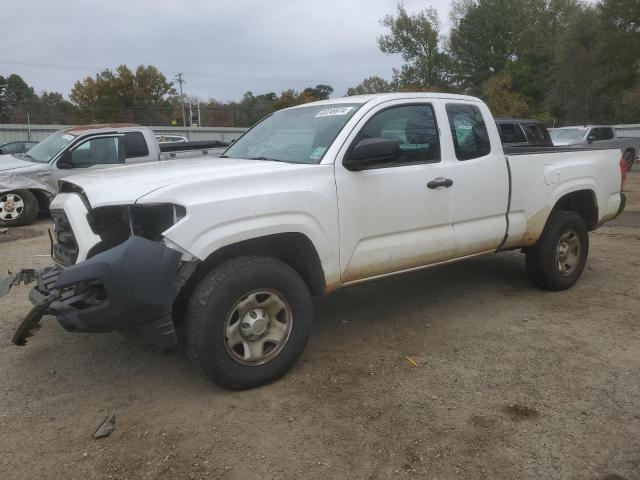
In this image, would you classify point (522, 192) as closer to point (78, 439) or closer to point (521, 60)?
point (78, 439)

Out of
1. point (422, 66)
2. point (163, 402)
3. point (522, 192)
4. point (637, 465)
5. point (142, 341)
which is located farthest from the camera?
point (422, 66)

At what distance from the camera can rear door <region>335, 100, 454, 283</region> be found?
3.69m

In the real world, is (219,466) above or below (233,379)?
below

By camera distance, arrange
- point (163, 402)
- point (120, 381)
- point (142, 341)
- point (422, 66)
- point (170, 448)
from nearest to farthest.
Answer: point (170, 448), point (142, 341), point (163, 402), point (120, 381), point (422, 66)

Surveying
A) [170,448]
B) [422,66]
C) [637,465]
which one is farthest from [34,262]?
[422,66]

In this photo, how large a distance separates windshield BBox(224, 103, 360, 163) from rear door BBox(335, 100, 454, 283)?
19 centimetres

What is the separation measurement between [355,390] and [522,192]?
2.49m

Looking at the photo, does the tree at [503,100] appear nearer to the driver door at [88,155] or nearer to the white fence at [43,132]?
the white fence at [43,132]

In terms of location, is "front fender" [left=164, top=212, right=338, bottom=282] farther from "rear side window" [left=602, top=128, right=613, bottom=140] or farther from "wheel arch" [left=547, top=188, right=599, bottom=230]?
"rear side window" [left=602, top=128, right=613, bottom=140]

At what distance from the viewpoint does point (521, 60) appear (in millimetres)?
48406

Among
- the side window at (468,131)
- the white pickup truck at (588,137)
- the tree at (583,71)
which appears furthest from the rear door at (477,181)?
the tree at (583,71)

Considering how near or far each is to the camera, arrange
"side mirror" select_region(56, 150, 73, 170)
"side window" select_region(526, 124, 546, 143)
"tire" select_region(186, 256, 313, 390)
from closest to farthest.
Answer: "tire" select_region(186, 256, 313, 390) → "side mirror" select_region(56, 150, 73, 170) → "side window" select_region(526, 124, 546, 143)

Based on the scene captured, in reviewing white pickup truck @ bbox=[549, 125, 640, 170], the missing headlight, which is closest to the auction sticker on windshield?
the missing headlight

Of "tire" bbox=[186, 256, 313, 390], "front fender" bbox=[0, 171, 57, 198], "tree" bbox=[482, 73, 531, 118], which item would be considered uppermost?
"tree" bbox=[482, 73, 531, 118]
